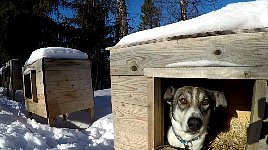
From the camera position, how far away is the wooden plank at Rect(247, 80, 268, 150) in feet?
6.32

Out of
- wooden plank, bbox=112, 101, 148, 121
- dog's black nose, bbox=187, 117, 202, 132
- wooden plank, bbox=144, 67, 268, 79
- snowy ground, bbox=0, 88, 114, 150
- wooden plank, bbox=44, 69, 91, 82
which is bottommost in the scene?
snowy ground, bbox=0, 88, 114, 150

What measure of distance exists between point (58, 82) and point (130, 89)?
3299 millimetres

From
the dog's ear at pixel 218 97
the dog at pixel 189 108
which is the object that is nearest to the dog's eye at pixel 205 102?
the dog at pixel 189 108

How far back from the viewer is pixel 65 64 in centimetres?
605

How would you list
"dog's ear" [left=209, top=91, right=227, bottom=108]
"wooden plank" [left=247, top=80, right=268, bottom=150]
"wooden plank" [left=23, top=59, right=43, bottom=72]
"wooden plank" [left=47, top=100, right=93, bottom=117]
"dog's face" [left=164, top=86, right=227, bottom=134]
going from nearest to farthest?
"wooden plank" [left=247, top=80, right=268, bottom=150], "dog's face" [left=164, top=86, right=227, bottom=134], "dog's ear" [left=209, top=91, right=227, bottom=108], "wooden plank" [left=23, top=59, right=43, bottom=72], "wooden plank" [left=47, top=100, right=93, bottom=117]

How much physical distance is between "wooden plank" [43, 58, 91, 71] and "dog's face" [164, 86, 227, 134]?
3.38 m

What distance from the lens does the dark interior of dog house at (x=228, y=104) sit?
3260 mm

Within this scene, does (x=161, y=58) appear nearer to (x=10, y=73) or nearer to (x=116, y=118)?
(x=116, y=118)

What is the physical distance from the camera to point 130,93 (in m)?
3.05

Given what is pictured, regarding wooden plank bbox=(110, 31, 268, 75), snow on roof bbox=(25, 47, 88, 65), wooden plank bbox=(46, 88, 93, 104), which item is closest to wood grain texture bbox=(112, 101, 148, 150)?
wooden plank bbox=(110, 31, 268, 75)

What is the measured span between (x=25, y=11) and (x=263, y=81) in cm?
1303

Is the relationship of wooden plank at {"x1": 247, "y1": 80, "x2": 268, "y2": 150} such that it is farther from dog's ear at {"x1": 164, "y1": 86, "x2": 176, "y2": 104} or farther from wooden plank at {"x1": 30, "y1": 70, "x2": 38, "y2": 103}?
wooden plank at {"x1": 30, "y1": 70, "x2": 38, "y2": 103}

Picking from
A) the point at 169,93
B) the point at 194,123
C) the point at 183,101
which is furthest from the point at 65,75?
the point at 194,123

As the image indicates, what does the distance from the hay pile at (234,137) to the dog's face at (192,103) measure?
29 cm
